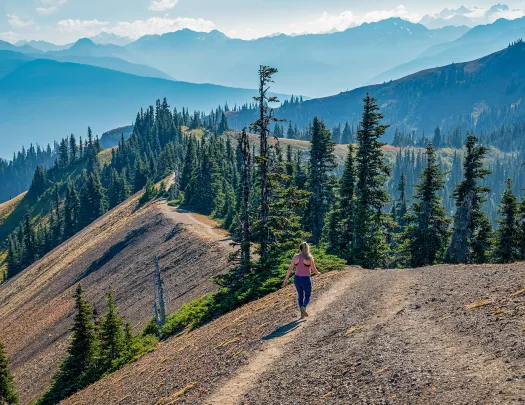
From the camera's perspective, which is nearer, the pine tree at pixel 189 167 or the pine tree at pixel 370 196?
the pine tree at pixel 370 196

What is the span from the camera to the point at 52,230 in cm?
12469

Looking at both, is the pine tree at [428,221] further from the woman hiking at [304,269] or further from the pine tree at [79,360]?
the pine tree at [79,360]

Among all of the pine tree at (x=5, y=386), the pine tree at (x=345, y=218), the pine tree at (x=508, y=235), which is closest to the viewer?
the pine tree at (x=5, y=386)

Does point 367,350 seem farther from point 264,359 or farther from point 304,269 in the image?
point 304,269

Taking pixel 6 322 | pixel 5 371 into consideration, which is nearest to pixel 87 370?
pixel 5 371

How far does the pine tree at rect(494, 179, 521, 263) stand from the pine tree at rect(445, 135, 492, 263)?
152cm

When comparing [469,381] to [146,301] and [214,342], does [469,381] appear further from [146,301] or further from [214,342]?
[146,301]

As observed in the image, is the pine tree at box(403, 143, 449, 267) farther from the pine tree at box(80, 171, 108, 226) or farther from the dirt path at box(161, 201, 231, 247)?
the pine tree at box(80, 171, 108, 226)

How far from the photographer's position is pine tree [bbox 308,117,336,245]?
53375mm

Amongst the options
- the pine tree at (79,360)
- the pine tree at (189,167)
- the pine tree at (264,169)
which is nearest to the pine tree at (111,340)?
the pine tree at (79,360)

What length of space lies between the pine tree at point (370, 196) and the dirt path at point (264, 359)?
19.6 meters

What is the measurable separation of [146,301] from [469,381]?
142 feet

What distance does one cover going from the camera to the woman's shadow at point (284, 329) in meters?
15.8

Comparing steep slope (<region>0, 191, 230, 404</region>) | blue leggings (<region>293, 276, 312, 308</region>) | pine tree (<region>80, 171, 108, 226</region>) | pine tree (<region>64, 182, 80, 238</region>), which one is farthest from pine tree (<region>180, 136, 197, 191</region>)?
blue leggings (<region>293, 276, 312, 308</region>)
